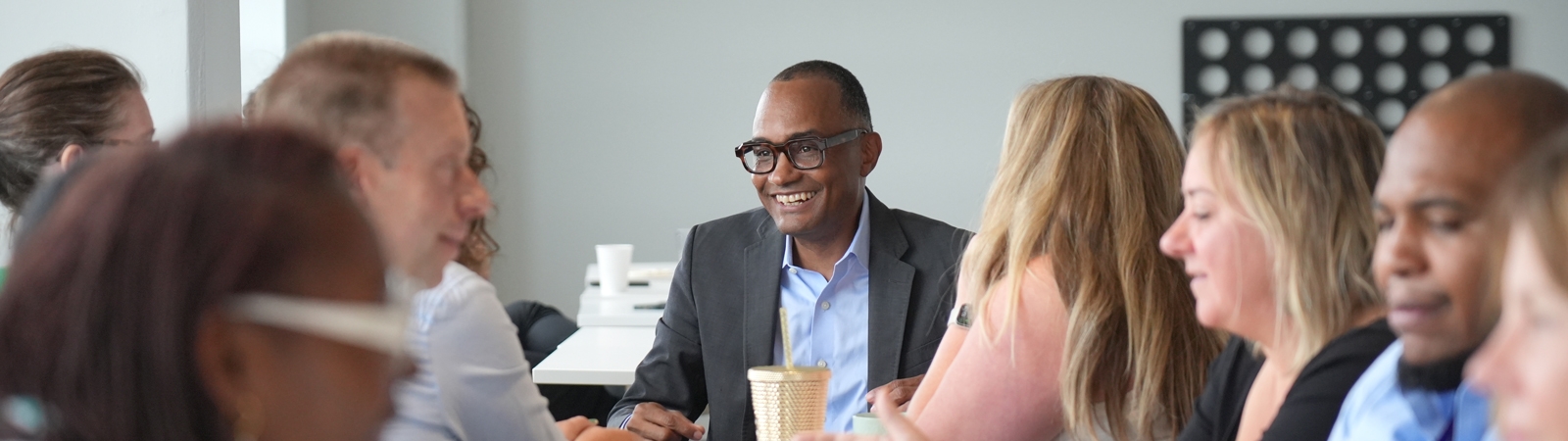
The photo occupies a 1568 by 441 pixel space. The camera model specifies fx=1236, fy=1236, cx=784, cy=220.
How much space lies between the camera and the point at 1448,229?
963 millimetres

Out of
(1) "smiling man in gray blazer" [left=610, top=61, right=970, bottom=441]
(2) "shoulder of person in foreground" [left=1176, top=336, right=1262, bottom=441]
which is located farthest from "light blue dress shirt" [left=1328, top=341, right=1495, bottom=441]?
(1) "smiling man in gray blazer" [left=610, top=61, right=970, bottom=441]

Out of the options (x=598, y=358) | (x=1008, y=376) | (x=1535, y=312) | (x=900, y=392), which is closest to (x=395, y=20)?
(x=598, y=358)

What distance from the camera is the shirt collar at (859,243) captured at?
2447 mm

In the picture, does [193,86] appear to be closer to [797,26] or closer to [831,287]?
[831,287]

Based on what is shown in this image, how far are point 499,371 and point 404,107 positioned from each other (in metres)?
0.31

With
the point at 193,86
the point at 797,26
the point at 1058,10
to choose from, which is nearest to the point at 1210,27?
the point at 1058,10

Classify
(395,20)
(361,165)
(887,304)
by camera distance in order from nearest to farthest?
(361,165)
(887,304)
(395,20)

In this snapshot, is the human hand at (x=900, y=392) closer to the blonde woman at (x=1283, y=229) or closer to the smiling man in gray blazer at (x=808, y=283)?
the smiling man in gray blazer at (x=808, y=283)

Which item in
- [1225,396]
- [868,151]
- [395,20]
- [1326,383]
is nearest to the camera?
[1326,383]

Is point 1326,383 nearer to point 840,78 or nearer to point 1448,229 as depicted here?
point 1448,229

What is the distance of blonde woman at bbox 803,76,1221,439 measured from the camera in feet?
5.17

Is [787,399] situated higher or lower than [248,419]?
lower

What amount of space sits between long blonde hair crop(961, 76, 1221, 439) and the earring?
1059 millimetres

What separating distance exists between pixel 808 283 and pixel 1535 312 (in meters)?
1.89
